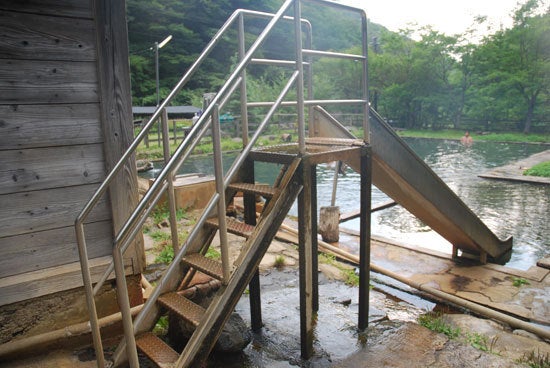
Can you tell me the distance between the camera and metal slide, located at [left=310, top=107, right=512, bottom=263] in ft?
13.4

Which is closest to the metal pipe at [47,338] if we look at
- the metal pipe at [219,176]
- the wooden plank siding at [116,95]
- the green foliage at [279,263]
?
the wooden plank siding at [116,95]

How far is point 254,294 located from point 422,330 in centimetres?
162

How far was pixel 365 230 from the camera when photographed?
3848mm

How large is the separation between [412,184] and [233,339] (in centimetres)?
247

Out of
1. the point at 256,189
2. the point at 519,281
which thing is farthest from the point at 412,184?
the point at 519,281

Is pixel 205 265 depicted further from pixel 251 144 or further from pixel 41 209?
pixel 41 209

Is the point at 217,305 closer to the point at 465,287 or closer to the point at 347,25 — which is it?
the point at 465,287

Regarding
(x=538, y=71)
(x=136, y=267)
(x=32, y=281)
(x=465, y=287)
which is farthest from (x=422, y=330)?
(x=538, y=71)

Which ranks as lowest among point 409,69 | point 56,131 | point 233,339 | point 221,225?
point 233,339

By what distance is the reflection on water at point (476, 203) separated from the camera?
7.51m

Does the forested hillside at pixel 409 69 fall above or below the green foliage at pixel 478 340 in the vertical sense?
above

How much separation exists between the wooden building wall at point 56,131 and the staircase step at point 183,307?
0.63 metres

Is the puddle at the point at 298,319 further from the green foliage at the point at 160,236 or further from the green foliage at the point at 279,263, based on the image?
the green foliage at the point at 160,236

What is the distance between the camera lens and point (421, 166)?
437cm
